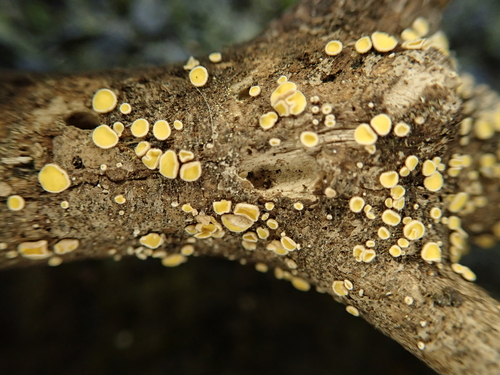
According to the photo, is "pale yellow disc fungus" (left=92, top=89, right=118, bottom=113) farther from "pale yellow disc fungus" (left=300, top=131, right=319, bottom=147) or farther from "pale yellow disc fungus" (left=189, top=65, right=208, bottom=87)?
"pale yellow disc fungus" (left=300, top=131, right=319, bottom=147)

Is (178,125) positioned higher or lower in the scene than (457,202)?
higher

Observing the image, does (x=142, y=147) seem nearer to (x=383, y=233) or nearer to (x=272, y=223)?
(x=272, y=223)

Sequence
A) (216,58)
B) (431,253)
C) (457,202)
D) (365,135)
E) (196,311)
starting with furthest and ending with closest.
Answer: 1. (196,311)
2. (457,202)
3. (216,58)
4. (431,253)
5. (365,135)

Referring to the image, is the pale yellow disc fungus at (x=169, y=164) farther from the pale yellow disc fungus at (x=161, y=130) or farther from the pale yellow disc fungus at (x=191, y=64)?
the pale yellow disc fungus at (x=191, y=64)

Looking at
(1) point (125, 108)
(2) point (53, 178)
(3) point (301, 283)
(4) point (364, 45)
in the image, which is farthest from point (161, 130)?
(3) point (301, 283)

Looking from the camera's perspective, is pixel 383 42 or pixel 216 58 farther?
pixel 216 58

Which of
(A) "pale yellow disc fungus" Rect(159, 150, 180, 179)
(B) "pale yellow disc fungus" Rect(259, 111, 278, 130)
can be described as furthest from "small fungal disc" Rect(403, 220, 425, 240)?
(A) "pale yellow disc fungus" Rect(159, 150, 180, 179)

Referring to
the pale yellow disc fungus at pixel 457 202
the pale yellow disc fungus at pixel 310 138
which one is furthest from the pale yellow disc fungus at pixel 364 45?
the pale yellow disc fungus at pixel 457 202
